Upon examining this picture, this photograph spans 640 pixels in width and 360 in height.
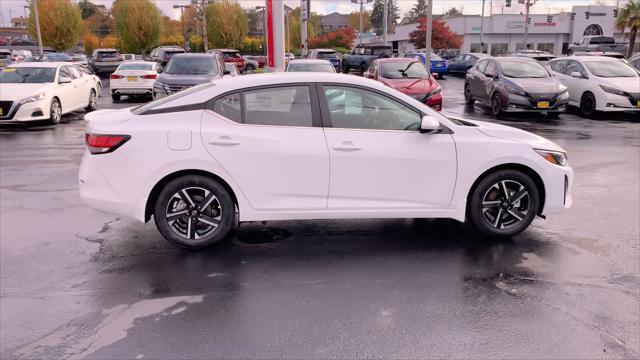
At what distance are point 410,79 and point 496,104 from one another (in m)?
2.65

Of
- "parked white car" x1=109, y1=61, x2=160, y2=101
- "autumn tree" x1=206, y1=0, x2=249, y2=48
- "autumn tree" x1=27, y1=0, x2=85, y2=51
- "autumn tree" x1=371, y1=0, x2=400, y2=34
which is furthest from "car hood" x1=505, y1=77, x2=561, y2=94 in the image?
"autumn tree" x1=371, y1=0, x2=400, y2=34

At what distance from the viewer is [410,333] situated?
363cm

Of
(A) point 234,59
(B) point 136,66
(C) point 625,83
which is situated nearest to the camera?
(C) point 625,83

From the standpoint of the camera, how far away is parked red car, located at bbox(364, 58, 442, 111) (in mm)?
14141

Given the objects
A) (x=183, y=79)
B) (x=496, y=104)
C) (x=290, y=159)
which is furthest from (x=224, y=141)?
(x=496, y=104)

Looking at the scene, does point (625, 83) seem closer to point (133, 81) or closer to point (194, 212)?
point (194, 212)

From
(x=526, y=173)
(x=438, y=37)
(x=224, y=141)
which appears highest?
(x=438, y=37)

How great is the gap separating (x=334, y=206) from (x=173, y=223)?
153 cm

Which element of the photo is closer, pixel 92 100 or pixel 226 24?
pixel 92 100

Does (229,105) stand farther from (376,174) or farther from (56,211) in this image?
(56,211)

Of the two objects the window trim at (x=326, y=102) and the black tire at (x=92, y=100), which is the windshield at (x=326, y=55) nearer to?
the black tire at (x=92, y=100)

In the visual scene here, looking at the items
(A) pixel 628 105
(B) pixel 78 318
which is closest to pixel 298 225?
(B) pixel 78 318

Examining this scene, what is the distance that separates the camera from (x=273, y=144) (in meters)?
4.89

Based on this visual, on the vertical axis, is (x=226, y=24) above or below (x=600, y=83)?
above
